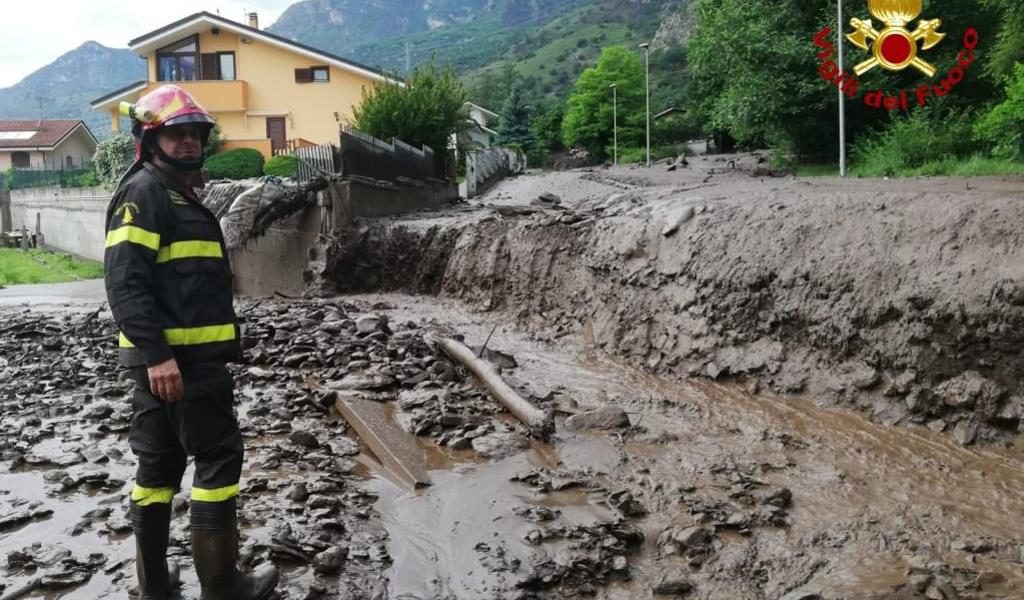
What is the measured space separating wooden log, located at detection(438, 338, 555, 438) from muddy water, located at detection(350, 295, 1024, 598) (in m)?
0.27

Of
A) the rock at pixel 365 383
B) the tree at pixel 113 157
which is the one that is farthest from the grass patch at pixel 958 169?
the tree at pixel 113 157

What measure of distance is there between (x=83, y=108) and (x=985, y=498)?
214 m

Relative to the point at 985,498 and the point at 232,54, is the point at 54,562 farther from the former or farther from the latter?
the point at 232,54

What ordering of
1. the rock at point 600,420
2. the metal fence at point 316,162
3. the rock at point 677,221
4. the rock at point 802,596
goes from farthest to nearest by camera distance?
the metal fence at point 316,162 → the rock at point 677,221 → the rock at point 600,420 → the rock at point 802,596

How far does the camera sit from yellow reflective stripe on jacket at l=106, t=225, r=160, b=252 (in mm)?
3295

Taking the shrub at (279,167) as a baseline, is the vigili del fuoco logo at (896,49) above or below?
above

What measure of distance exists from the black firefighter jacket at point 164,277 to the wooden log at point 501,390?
3322 millimetres

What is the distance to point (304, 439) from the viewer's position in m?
6.14

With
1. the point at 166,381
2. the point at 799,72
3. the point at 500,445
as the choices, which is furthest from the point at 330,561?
the point at 799,72

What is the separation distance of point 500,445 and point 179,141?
3.58 metres

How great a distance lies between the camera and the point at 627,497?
5.07m

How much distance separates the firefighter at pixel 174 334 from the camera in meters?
3.30

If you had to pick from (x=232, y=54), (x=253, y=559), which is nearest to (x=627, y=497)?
(x=253, y=559)

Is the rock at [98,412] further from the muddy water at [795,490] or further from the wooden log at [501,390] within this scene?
the wooden log at [501,390]
